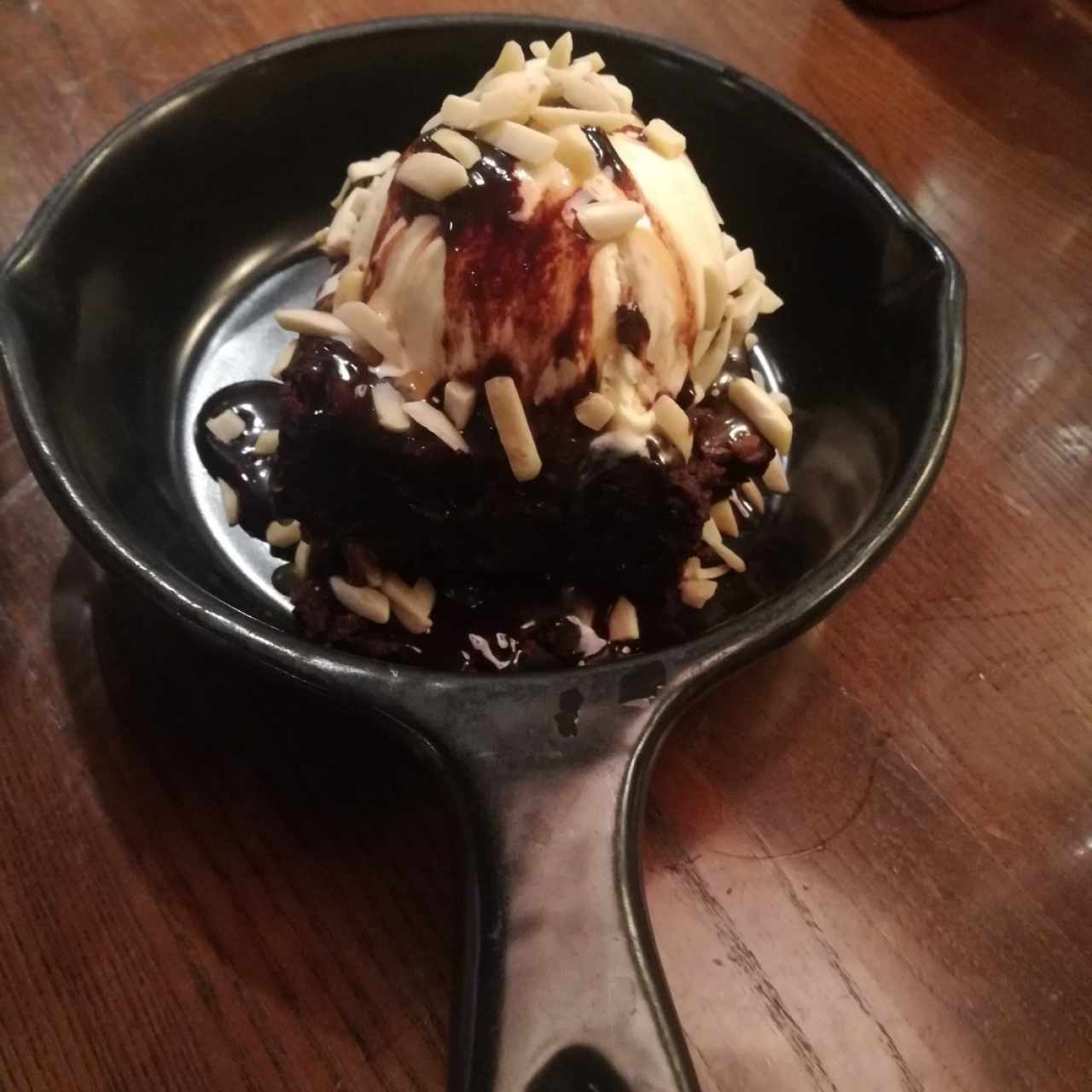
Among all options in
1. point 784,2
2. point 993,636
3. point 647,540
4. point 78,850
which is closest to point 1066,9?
point 784,2

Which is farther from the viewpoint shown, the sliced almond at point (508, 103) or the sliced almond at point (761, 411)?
the sliced almond at point (761, 411)

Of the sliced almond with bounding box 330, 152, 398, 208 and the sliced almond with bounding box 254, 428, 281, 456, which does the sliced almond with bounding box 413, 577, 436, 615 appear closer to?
the sliced almond with bounding box 254, 428, 281, 456

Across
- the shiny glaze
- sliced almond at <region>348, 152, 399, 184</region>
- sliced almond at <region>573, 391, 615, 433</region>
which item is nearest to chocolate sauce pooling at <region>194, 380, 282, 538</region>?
the shiny glaze

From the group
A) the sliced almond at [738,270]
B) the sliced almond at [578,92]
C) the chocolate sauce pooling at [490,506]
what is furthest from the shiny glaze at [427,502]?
the sliced almond at [578,92]

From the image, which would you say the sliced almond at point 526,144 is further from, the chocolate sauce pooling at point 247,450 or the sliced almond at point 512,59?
the chocolate sauce pooling at point 247,450

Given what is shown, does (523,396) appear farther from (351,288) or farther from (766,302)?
(766,302)

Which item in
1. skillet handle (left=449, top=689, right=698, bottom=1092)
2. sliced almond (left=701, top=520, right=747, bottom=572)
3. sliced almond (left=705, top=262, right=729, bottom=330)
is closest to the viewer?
skillet handle (left=449, top=689, right=698, bottom=1092)
